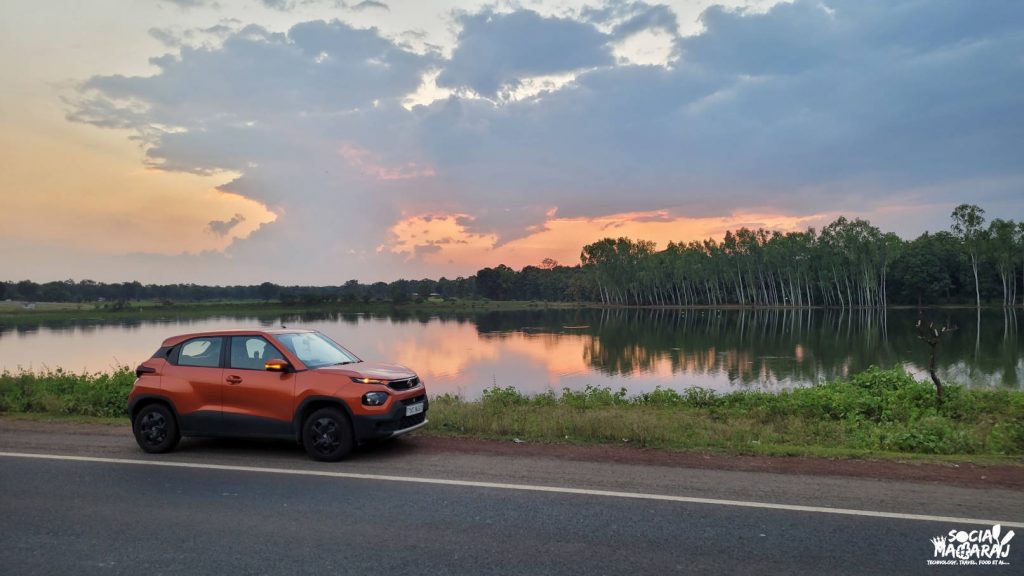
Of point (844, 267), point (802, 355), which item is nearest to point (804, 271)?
point (844, 267)

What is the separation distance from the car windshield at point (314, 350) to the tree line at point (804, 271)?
117m

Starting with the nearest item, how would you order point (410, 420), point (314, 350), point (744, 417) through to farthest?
point (410, 420), point (314, 350), point (744, 417)

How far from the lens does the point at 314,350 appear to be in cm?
955

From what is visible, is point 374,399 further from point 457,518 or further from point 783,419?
point 783,419

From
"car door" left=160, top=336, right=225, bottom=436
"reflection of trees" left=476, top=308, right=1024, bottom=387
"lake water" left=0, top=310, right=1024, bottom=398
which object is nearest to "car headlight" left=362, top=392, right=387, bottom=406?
"car door" left=160, top=336, right=225, bottom=436

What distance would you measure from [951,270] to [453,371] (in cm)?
11988

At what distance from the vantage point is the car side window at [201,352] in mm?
9297

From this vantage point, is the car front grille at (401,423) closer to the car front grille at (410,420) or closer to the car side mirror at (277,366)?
the car front grille at (410,420)

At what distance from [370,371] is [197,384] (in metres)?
2.55

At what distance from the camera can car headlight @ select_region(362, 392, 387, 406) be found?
28.0 feet

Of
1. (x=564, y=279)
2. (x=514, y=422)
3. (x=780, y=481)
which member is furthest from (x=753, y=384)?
(x=564, y=279)

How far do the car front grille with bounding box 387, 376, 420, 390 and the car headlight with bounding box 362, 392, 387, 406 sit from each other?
23cm

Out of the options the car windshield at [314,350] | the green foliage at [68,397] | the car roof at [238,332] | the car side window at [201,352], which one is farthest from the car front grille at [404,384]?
the green foliage at [68,397]

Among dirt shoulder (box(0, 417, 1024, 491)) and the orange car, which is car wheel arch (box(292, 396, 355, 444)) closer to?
the orange car
